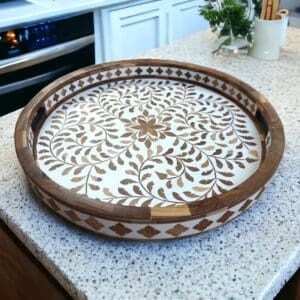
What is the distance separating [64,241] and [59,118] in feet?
1.04

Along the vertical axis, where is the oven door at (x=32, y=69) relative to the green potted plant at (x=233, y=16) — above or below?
below

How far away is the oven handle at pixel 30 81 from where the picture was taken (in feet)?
4.81

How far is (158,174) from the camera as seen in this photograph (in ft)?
1.88

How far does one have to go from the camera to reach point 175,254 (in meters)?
0.47

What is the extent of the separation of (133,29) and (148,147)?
1.46m

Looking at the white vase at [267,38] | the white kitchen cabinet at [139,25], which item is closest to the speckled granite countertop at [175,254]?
A: the white vase at [267,38]

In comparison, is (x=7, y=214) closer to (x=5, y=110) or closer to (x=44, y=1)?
(x=5, y=110)

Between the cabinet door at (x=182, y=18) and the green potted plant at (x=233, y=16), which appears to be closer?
the green potted plant at (x=233, y=16)

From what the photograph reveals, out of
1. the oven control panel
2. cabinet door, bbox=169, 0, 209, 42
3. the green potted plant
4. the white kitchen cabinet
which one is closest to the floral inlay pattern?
the green potted plant

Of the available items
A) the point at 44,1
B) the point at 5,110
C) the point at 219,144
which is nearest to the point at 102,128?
the point at 219,144

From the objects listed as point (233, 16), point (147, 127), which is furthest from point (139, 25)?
point (147, 127)

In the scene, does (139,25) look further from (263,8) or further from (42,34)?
(263,8)

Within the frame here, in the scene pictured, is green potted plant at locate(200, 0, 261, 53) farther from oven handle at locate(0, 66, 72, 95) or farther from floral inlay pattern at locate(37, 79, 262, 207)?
oven handle at locate(0, 66, 72, 95)

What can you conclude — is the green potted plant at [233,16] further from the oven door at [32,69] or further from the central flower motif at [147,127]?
the oven door at [32,69]
